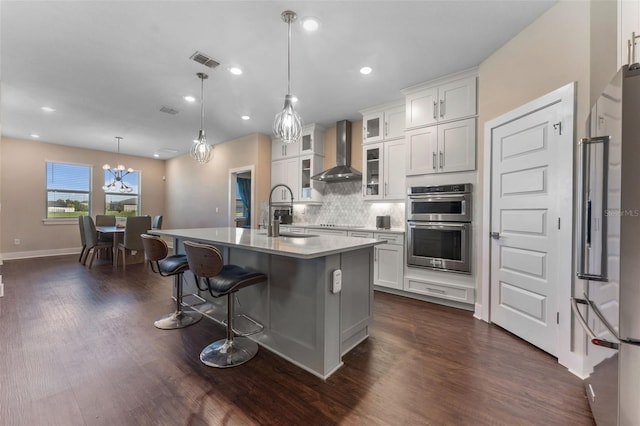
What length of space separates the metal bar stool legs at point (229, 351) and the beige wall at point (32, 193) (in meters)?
7.16

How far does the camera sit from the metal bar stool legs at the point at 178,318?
262 cm

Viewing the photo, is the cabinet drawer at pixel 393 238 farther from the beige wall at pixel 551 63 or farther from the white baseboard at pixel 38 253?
the white baseboard at pixel 38 253

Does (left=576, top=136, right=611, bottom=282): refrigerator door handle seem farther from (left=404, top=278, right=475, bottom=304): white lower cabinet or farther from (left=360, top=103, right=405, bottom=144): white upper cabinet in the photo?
(left=360, top=103, right=405, bottom=144): white upper cabinet

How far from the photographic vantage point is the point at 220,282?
197 centimetres

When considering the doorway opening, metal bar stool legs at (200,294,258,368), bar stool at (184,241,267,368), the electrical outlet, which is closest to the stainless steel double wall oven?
the electrical outlet

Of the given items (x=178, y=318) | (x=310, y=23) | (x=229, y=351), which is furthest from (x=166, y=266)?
(x=310, y=23)

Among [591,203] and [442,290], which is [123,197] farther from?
[591,203]

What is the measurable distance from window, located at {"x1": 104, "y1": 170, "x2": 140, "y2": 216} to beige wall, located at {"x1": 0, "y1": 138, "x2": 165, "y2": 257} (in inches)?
7.5

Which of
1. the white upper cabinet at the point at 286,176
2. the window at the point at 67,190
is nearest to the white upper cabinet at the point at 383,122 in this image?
the white upper cabinet at the point at 286,176

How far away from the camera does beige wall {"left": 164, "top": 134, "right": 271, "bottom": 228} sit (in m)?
5.71

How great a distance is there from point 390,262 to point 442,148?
65.5 inches

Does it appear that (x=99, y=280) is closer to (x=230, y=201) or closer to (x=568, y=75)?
(x=230, y=201)

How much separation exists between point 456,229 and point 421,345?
4.91ft

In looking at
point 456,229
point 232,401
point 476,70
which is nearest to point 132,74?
point 232,401
